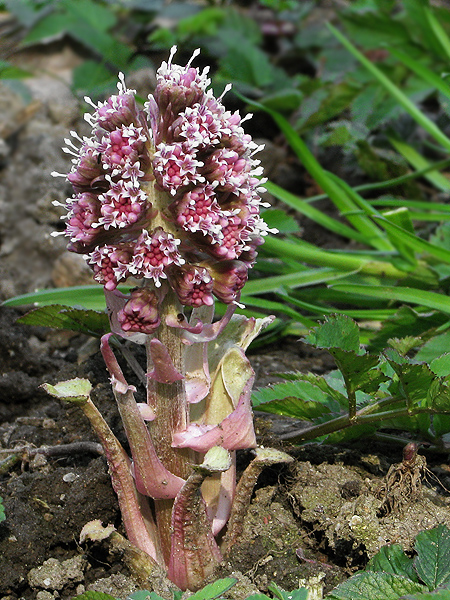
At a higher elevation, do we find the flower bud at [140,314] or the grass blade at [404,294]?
the flower bud at [140,314]

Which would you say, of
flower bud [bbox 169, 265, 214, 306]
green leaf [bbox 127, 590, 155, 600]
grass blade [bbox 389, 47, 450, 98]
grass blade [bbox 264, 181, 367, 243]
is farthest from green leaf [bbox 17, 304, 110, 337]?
Result: grass blade [bbox 389, 47, 450, 98]

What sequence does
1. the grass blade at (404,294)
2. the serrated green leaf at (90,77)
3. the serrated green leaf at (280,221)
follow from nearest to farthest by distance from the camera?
1. the grass blade at (404,294)
2. the serrated green leaf at (280,221)
3. the serrated green leaf at (90,77)

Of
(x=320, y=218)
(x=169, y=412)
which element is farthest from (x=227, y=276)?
(x=320, y=218)

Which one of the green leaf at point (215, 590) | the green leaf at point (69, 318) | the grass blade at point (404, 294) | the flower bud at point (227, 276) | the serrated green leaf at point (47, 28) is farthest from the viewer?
the serrated green leaf at point (47, 28)

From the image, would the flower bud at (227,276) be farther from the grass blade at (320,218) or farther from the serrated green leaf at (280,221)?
the grass blade at (320,218)

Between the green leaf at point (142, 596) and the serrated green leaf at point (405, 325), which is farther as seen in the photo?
the serrated green leaf at point (405, 325)

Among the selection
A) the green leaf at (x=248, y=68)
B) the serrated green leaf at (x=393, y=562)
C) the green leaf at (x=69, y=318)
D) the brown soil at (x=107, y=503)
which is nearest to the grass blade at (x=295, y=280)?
the brown soil at (x=107, y=503)

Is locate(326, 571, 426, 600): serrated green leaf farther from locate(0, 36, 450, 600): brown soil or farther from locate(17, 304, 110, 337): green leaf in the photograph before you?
locate(17, 304, 110, 337): green leaf
